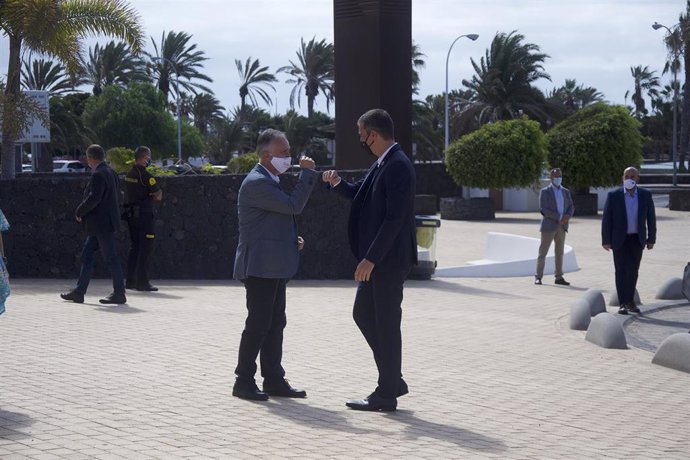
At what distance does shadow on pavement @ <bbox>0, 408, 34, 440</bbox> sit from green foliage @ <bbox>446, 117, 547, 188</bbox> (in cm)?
3097

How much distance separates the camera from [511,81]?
56375 millimetres

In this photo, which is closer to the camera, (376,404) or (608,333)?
(376,404)

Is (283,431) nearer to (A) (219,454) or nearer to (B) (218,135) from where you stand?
(A) (219,454)

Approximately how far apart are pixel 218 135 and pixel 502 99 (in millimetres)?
25158

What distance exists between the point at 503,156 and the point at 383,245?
1195 inches

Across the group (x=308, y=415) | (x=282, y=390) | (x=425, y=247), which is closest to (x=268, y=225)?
(x=282, y=390)

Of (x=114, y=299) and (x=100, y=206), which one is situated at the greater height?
(x=100, y=206)

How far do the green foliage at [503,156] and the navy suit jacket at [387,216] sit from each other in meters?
29.8

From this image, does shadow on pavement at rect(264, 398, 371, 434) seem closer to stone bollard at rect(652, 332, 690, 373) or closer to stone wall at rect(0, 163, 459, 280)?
stone bollard at rect(652, 332, 690, 373)

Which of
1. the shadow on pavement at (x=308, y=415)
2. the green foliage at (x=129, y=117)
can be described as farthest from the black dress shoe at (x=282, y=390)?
the green foliage at (x=129, y=117)

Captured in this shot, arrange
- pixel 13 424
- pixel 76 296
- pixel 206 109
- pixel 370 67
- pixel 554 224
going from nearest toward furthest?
pixel 13 424, pixel 76 296, pixel 554 224, pixel 370 67, pixel 206 109

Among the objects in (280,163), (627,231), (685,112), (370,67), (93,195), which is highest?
(685,112)

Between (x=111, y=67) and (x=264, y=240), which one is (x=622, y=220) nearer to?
(x=264, y=240)

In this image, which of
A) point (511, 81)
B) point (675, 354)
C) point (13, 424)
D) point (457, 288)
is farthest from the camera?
point (511, 81)
